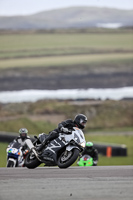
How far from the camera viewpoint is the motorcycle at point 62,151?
1108 centimetres

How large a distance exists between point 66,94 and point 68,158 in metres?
25.1

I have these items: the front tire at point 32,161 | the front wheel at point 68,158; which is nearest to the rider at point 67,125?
the front tire at point 32,161

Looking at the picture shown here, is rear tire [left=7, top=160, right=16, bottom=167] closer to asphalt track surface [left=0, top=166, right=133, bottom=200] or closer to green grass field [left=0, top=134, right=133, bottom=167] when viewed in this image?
green grass field [left=0, top=134, right=133, bottom=167]

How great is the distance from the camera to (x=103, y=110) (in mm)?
35500

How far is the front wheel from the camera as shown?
10938 mm

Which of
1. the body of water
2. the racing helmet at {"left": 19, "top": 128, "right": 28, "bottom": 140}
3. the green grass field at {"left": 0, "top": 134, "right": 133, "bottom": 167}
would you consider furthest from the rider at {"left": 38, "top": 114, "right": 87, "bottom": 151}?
the body of water

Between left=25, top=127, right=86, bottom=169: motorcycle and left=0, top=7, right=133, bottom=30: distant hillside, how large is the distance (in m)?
32.1

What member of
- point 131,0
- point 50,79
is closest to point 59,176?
point 50,79

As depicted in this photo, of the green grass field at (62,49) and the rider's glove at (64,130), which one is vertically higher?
the green grass field at (62,49)

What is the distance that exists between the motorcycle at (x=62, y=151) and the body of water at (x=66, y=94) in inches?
901

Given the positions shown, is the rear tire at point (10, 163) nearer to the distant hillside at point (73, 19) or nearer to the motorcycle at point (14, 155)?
the motorcycle at point (14, 155)

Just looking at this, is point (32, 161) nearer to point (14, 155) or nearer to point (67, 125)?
point (67, 125)

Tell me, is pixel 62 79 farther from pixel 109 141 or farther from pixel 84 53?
pixel 109 141

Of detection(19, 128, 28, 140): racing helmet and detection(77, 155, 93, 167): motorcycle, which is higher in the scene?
detection(19, 128, 28, 140): racing helmet
